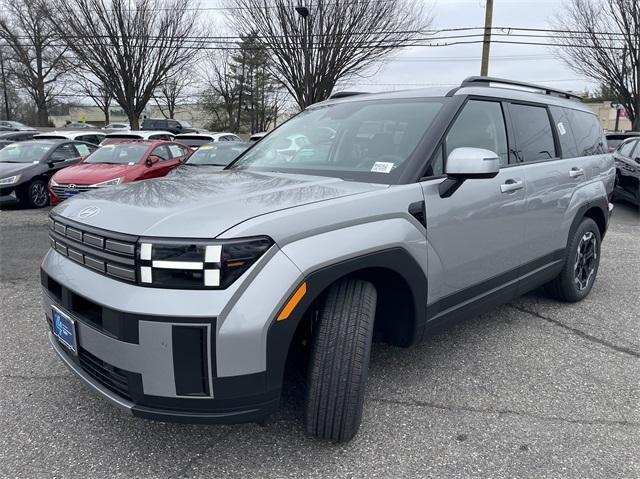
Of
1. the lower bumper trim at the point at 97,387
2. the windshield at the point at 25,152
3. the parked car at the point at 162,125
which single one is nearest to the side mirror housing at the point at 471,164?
the lower bumper trim at the point at 97,387

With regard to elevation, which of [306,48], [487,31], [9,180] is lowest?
[9,180]

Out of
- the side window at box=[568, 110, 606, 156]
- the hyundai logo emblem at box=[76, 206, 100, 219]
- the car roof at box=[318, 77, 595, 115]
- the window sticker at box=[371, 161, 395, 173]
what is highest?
the car roof at box=[318, 77, 595, 115]

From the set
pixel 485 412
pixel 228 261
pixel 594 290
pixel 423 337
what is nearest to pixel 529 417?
pixel 485 412

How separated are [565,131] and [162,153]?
340 inches

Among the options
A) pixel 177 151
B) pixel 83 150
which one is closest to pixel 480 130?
pixel 177 151

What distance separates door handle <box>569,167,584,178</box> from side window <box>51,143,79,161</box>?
1075 cm

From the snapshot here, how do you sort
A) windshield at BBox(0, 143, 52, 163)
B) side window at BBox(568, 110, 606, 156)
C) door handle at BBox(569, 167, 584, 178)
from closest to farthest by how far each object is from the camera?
door handle at BBox(569, 167, 584, 178) < side window at BBox(568, 110, 606, 156) < windshield at BBox(0, 143, 52, 163)

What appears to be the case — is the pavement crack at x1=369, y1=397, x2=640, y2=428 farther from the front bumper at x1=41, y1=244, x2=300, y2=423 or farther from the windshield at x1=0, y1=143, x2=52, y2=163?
the windshield at x1=0, y1=143, x2=52, y2=163

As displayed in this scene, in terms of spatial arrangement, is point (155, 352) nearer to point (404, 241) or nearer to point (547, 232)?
point (404, 241)

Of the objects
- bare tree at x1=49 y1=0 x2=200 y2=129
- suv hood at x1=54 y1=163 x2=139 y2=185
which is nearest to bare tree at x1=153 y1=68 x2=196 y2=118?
bare tree at x1=49 y1=0 x2=200 y2=129

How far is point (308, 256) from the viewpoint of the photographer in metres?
2.07

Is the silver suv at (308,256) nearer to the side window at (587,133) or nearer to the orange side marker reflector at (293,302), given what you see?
the orange side marker reflector at (293,302)

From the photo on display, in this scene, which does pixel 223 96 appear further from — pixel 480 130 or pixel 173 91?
pixel 480 130

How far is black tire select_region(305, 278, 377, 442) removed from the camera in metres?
2.21
